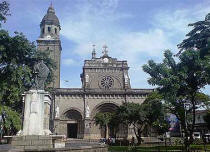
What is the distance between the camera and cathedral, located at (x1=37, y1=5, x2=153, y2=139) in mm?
45969

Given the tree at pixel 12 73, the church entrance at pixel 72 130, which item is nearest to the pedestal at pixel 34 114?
the tree at pixel 12 73

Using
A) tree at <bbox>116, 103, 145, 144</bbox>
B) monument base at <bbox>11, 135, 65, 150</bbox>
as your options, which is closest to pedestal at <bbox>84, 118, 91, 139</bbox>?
tree at <bbox>116, 103, 145, 144</bbox>

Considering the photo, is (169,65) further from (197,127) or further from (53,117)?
A: (197,127)

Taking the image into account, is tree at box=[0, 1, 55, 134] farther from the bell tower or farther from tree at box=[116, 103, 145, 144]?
the bell tower

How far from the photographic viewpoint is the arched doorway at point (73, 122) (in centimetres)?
4641

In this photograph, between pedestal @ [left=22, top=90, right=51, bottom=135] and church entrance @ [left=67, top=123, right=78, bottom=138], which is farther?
church entrance @ [left=67, top=123, right=78, bottom=138]

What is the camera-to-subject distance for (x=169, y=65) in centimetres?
1941

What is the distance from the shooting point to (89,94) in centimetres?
4781

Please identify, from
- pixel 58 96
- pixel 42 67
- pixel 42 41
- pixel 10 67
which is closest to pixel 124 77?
pixel 58 96

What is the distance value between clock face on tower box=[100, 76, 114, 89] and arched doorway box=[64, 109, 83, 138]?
755cm

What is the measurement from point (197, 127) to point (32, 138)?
163 ft

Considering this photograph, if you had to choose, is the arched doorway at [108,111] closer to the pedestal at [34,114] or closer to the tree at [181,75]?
the tree at [181,75]

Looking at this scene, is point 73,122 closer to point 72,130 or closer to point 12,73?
point 72,130

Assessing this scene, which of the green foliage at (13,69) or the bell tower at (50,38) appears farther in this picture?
the bell tower at (50,38)
